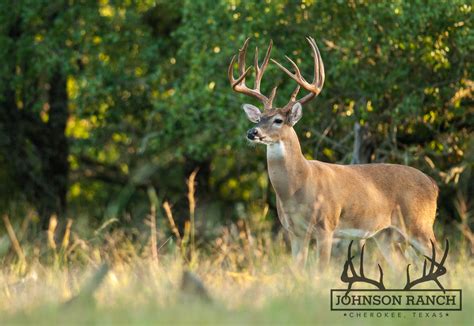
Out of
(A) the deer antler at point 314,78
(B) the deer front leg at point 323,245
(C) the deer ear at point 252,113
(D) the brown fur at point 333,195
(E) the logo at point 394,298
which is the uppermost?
(A) the deer antler at point 314,78

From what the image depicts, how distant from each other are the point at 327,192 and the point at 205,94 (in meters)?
4.34

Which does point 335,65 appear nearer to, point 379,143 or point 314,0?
point 314,0

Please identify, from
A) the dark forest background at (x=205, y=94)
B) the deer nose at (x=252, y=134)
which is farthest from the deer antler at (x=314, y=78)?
the dark forest background at (x=205, y=94)

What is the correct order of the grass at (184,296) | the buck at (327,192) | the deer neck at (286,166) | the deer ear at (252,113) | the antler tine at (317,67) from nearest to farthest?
the grass at (184,296), the buck at (327,192), the deer neck at (286,166), the antler tine at (317,67), the deer ear at (252,113)

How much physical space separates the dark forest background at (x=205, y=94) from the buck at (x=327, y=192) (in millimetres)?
1425

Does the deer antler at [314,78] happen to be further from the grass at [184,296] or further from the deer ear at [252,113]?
the grass at [184,296]

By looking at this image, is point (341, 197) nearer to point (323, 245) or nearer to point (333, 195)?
point (333, 195)

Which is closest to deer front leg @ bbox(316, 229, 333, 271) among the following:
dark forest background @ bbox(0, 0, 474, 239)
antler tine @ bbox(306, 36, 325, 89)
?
antler tine @ bbox(306, 36, 325, 89)

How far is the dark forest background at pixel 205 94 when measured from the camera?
12453mm

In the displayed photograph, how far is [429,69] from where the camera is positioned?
12.8m

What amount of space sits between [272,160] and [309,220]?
0.63 meters

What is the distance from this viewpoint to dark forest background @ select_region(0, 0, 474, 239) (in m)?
12.5

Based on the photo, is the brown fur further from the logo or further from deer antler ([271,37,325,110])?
the logo

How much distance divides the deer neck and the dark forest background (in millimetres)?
1476
